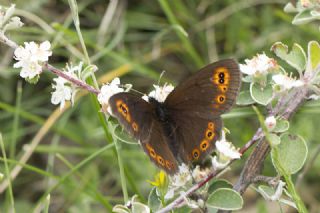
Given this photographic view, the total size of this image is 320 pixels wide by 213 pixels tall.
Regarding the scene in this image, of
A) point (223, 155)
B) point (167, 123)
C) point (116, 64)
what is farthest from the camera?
point (116, 64)

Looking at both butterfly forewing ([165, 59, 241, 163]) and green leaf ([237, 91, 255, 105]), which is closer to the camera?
butterfly forewing ([165, 59, 241, 163])

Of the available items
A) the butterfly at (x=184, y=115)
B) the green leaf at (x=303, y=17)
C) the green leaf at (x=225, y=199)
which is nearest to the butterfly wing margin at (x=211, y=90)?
the butterfly at (x=184, y=115)

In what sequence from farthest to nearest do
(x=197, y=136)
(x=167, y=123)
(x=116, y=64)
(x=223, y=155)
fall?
(x=116, y=64), (x=167, y=123), (x=197, y=136), (x=223, y=155)

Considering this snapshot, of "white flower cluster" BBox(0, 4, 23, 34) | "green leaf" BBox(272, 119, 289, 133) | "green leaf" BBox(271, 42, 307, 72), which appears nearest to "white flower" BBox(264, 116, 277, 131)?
"green leaf" BBox(272, 119, 289, 133)

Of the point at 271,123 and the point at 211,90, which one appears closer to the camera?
the point at 271,123

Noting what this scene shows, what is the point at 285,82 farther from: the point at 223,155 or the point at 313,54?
the point at 223,155

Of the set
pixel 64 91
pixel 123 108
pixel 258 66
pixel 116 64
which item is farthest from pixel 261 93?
pixel 116 64

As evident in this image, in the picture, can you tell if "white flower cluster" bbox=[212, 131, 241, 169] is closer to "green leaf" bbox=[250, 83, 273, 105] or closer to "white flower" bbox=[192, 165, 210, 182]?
"white flower" bbox=[192, 165, 210, 182]
